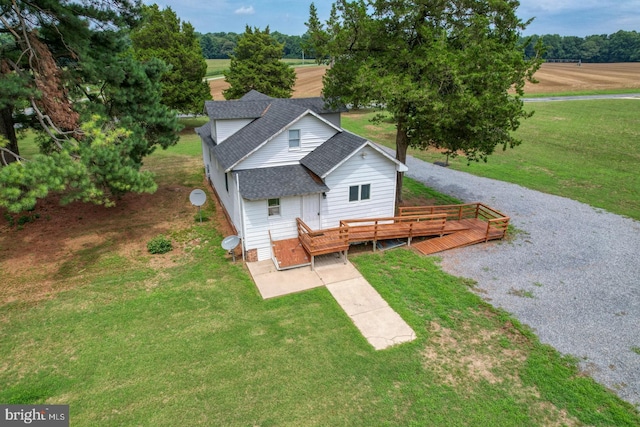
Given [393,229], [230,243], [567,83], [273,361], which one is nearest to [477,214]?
[393,229]

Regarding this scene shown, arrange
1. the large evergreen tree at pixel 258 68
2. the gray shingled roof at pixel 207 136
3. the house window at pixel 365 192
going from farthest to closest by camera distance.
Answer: the large evergreen tree at pixel 258 68 < the gray shingled roof at pixel 207 136 < the house window at pixel 365 192

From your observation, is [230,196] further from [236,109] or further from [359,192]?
[359,192]

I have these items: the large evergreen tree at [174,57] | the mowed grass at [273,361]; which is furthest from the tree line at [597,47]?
the mowed grass at [273,361]

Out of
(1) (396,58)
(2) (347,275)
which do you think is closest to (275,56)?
(1) (396,58)

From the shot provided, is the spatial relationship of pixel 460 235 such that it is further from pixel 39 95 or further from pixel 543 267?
pixel 39 95

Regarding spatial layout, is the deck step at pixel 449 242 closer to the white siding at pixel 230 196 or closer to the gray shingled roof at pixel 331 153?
the gray shingled roof at pixel 331 153
